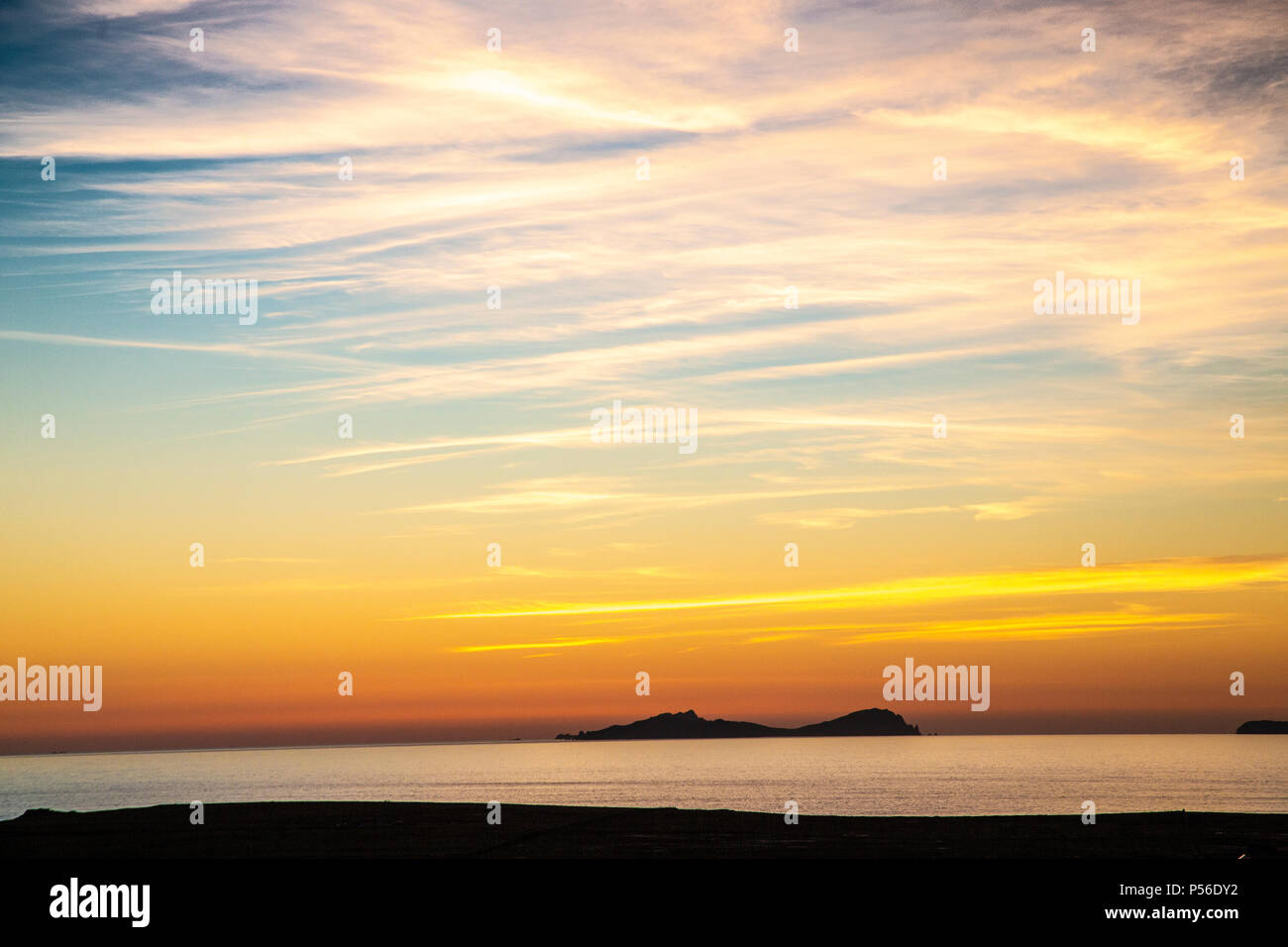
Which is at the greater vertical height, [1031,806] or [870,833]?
[870,833]

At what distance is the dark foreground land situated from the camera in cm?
4041

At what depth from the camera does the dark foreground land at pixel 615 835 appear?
4041 cm

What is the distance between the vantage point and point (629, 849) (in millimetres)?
41188

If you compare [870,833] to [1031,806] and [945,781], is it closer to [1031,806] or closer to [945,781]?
[1031,806]

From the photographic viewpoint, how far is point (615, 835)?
152 ft
